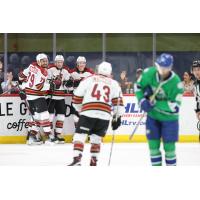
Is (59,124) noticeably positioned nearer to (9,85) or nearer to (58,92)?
(58,92)

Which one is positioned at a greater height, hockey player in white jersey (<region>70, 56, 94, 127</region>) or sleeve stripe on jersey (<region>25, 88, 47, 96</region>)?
hockey player in white jersey (<region>70, 56, 94, 127</region>)

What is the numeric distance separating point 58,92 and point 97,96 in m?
3.87

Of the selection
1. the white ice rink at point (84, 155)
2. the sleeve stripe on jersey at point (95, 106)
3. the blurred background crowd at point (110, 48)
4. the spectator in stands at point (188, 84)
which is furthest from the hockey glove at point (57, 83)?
the sleeve stripe on jersey at point (95, 106)

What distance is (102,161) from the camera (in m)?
8.68

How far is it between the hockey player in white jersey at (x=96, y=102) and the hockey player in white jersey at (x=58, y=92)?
11.9ft

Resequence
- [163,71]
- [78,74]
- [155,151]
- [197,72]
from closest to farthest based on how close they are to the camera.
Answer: [163,71], [155,151], [197,72], [78,74]

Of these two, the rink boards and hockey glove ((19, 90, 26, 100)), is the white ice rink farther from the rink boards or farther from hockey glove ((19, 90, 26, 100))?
hockey glove ((19, 90, 26, 100))

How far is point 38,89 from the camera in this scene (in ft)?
34.8

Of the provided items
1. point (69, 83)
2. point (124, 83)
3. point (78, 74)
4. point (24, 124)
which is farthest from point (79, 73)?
point (124, 83)

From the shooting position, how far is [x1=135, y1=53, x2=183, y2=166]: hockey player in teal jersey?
252 inches

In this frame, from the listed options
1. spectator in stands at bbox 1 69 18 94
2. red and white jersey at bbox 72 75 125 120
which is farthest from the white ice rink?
red and white jersey at bbox 72 75 125 120

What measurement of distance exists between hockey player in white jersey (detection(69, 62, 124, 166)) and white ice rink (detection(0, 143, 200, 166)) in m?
1.17

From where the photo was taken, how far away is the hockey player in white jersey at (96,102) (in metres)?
7.14

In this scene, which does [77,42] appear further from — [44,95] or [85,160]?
[85,160]
